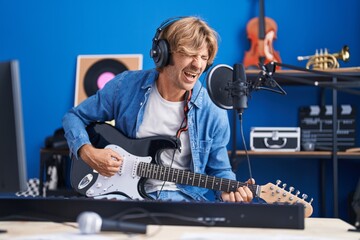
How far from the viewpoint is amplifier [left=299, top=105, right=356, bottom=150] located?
12.8ft

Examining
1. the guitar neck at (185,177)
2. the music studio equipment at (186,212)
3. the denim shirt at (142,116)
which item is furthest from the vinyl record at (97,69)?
the music studio equipment at (186,212)

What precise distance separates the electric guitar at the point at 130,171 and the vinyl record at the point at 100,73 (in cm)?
187

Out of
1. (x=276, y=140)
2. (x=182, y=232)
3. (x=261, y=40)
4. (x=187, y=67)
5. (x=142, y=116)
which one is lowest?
(x=182, y=232)

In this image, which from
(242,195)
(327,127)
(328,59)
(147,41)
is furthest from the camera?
(147,41)

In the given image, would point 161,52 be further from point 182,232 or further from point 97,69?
point 97,69

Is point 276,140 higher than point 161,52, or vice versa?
point 161,52

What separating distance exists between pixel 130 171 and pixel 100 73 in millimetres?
2092

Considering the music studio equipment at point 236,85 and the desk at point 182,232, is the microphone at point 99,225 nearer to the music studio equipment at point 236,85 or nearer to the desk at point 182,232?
the desk at point 182,232

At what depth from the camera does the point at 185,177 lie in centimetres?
221

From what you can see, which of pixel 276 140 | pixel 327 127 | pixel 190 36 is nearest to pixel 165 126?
pixel 190 36

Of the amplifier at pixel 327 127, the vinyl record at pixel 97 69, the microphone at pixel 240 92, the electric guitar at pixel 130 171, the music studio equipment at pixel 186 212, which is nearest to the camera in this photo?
the music studio equipment at pixel 186 212

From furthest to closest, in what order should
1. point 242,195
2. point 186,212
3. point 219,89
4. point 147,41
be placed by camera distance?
point 147,41 → point 242,195 → point 219,89 → point 186,212

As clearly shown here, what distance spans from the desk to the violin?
2.60 meters

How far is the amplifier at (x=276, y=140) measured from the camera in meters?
3.68
